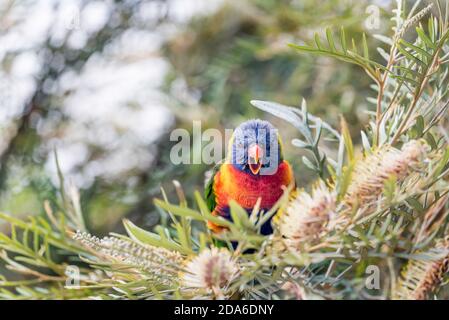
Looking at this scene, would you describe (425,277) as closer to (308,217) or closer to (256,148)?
(308,217)

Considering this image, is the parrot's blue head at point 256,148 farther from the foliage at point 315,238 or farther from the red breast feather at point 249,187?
the foliage at point 315,238

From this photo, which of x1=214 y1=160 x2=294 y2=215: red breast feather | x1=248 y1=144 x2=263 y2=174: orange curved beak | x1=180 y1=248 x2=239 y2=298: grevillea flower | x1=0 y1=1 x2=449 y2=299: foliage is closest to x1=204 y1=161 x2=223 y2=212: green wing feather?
x1=214 y1=160 x2=294 y2=215: red breast feather

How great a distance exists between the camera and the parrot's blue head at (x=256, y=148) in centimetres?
109

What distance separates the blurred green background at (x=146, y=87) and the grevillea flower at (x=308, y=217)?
3.09 ft

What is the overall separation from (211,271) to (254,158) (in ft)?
1.82

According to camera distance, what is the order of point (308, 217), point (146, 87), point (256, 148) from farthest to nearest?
point (146, 87), point (256, 148), point (308, 217)

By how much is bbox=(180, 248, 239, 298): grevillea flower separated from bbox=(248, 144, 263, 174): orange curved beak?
501mm

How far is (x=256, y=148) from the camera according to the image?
110 centimetres

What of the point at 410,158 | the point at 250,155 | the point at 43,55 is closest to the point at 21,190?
the point at 43,55

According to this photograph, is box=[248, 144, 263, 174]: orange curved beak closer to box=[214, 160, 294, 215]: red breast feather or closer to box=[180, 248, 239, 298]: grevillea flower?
box=[214, 160, 294, 215]: red breast feather

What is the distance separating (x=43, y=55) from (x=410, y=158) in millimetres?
1330

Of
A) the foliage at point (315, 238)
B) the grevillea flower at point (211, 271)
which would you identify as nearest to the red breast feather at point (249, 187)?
the foliage at point (315, 238)

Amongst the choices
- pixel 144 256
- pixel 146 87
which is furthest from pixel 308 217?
pixel 146 87
